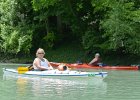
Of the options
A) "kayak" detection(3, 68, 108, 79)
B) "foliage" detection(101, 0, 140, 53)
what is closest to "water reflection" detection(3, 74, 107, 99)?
"kayak" detection(3, 68, 108, 79)

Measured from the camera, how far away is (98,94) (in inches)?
640

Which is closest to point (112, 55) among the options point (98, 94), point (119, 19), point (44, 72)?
point (119, 19)

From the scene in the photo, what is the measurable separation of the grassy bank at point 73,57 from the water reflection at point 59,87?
13774 mm

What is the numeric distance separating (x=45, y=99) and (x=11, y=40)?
79.4 ft

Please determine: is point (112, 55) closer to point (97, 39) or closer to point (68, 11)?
point (97, 39)

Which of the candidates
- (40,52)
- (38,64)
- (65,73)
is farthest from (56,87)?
(38,64)

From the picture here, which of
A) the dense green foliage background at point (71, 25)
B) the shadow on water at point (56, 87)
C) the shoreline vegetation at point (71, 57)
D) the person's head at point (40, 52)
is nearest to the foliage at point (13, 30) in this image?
the dense green foliage background at point (71, 25)

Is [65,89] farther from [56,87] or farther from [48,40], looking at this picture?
[48,40]

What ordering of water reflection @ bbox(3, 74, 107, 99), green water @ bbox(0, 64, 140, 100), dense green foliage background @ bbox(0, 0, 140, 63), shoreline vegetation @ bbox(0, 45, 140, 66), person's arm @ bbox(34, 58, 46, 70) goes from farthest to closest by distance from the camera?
1. shoreline vegetation @ bbox(0, 45, 140, 66)
2. dense green foliage background @ bbox(0, 0, 140, 63)
3. person's arm @ bbox(34, 58, 46, 70)
4. water reflection @ bbox(3, 74, 107, 99)
5. green water @ bbox(0, 64, 140, 100)

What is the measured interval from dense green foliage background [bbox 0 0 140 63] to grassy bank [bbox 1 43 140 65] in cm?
41

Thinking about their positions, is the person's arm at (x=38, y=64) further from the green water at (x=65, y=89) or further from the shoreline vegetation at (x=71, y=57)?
the shoreline vegetation at (x=71, y=57)

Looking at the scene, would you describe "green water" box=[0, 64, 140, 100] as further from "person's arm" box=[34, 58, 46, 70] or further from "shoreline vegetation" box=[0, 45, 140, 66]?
"shoreline vegetation" box=[0, 45, 140, 66]

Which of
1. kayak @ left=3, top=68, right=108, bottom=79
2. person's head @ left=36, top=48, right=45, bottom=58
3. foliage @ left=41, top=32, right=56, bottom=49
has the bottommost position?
kayak @ left=3, top=68, right=108, bottom=79

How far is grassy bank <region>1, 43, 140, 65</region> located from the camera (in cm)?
3494
